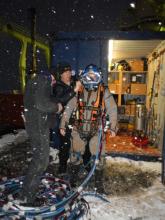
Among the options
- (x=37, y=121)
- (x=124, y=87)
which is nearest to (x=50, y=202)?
(x=37, y=121)

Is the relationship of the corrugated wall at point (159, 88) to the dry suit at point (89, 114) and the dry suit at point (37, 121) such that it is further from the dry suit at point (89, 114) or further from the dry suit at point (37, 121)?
the dry suit at point (37, 121)

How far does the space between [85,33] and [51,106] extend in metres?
4.06

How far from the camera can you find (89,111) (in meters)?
5.83

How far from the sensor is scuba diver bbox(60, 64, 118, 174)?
569cm

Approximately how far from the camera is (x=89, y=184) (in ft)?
20.1

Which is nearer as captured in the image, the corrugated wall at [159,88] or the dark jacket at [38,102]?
the dark jacket at [38,102]

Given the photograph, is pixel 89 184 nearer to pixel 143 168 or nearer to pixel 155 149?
pixel 143 168

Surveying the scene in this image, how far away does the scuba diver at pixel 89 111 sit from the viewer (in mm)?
5688

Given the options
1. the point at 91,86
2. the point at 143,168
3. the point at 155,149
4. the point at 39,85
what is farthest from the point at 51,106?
the point at 155,149

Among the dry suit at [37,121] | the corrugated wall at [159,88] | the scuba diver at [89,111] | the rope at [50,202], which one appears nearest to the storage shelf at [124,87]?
the corrugated wall at [159,88]

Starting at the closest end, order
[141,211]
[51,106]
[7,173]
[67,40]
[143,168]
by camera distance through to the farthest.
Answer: [51,106] → [141,211] → [7,173] → [143,168] → [67,40]

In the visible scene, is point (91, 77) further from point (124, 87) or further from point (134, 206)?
point (124, 87)

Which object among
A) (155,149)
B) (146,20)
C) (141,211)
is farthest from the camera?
(146,20)

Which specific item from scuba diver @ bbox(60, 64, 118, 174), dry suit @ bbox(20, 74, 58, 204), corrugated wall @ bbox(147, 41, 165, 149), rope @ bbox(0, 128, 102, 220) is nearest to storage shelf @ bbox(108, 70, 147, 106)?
corrugated wall @ bbox(147, 41, 165, 149)
